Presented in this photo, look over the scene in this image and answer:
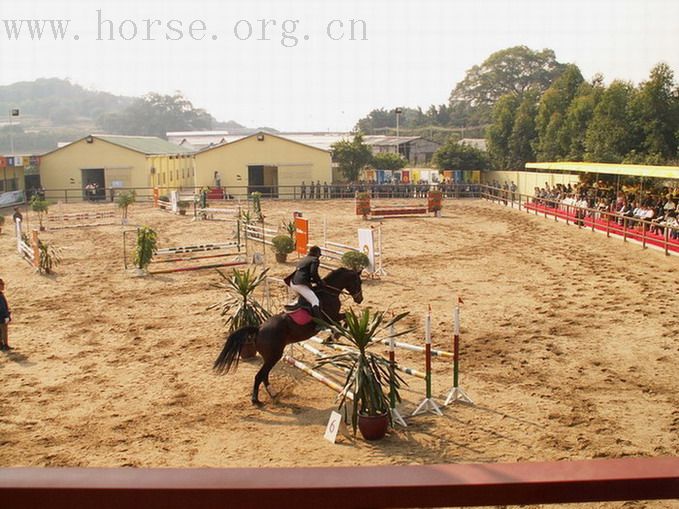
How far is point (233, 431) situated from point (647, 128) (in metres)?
30.5

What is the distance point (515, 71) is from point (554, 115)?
48955 mm

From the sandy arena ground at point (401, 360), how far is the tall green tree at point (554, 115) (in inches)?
1077

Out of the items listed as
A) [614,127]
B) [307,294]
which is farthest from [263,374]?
[614,127]

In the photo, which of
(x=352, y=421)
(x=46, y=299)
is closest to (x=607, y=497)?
(x=352, y=421)

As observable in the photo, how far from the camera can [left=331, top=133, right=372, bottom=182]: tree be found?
163ft

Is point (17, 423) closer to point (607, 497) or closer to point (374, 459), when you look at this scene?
point (374, 459)

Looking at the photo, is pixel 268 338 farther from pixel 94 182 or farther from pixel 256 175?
pixel 94 182

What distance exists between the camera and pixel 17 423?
340 inches

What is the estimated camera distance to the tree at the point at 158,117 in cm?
16712

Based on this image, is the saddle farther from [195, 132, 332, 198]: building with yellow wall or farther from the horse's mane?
[195, 132, 332, 198]: building with yellow wall

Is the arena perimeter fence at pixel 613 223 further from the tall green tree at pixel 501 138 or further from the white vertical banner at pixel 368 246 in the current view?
the tall green tree at pixel 501 138

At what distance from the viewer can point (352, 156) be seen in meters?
49.8

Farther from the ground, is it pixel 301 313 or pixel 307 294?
pixel 307 294

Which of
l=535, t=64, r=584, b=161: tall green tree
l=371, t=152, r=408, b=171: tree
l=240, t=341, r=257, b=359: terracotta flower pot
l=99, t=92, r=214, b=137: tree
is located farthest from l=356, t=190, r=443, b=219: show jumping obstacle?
l=99, t=92, r=214, b=137: tree
